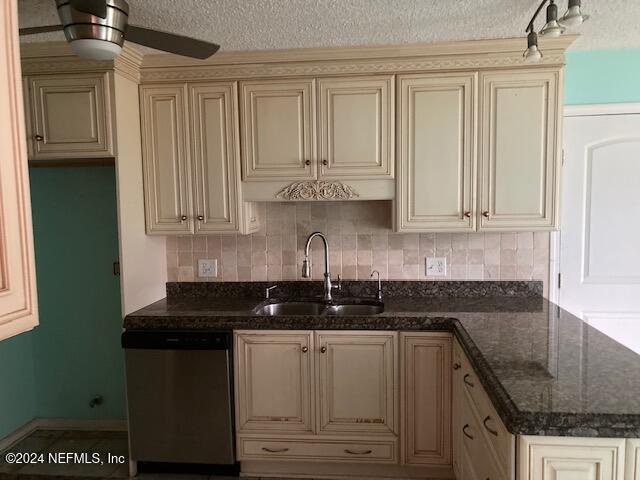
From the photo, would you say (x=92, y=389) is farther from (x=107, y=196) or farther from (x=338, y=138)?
(x=338, y=138)

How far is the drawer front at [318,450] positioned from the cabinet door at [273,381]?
0.23ft

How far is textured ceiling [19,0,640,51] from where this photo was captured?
1.89 metres

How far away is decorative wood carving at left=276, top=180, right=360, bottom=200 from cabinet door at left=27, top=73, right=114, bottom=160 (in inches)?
38.0

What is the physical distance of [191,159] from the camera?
8.11 ft

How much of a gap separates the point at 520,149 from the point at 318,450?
6.30ft

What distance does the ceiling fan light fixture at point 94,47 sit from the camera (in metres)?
1.43

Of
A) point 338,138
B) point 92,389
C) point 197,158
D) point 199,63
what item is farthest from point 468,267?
point 92,389

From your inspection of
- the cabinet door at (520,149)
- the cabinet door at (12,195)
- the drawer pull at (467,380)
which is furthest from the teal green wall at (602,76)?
the cabinet door at (12,195)

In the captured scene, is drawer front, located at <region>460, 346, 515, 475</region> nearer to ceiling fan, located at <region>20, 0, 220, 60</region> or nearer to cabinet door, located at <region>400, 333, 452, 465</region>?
cabinet door, located at <region>400, 333, 452, 465</region>

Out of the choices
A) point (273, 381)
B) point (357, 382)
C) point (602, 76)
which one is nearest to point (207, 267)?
point (273, 381)

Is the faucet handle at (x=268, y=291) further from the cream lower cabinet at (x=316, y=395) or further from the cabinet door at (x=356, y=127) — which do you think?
the cabinet door at (x=356, y=127)

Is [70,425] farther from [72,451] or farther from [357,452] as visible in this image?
[357,452]

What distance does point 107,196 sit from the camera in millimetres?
2689

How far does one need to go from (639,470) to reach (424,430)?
3.89 ft
